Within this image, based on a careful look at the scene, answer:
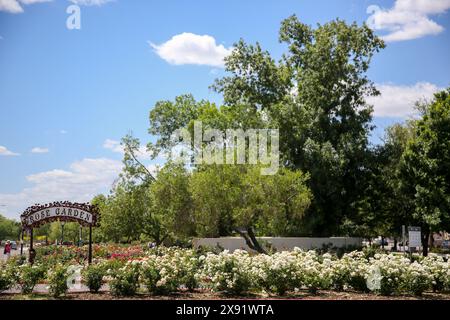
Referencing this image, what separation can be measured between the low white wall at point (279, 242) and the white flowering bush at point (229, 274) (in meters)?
16.1

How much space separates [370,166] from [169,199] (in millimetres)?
15962

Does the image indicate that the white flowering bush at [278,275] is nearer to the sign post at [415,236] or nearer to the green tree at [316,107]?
the sign post at [415,236]

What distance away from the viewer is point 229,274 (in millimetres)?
15109

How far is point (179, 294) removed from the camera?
50.4 ft

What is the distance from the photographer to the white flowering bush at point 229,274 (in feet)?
49.3

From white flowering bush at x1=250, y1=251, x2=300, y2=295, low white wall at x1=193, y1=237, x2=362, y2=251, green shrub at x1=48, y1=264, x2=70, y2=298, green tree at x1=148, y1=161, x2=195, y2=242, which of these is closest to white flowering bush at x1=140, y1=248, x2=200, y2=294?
white flowering bush at x1=250, y1=251, x2=300, y2=295

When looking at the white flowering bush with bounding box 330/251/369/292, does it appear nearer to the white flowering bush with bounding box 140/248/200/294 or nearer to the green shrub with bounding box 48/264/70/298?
the white flowering bush with bounding box 140/248/200/294

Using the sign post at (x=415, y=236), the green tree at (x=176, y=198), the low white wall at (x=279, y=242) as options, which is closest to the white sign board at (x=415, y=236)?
the sign post at (x=415, y=236)

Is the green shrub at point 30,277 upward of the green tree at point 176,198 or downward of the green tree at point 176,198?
downward

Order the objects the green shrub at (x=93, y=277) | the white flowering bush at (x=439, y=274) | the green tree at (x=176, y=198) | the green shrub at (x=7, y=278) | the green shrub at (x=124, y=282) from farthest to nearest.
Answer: the green tree at (x=176, y=198)
the white flowering bush at (x=439, y=274)
the green shrub at (x=7, y=278)
the green shrub at (x=93, y=277)
the green shrub at (x=124, y=282)

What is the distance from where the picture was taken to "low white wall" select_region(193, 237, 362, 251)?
32.6 metres

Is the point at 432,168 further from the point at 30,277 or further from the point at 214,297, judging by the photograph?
the point at 30,277

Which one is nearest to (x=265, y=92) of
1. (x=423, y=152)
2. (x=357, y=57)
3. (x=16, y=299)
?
(x=357, y=57)

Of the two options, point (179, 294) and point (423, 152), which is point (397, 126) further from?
point (179, 294)
